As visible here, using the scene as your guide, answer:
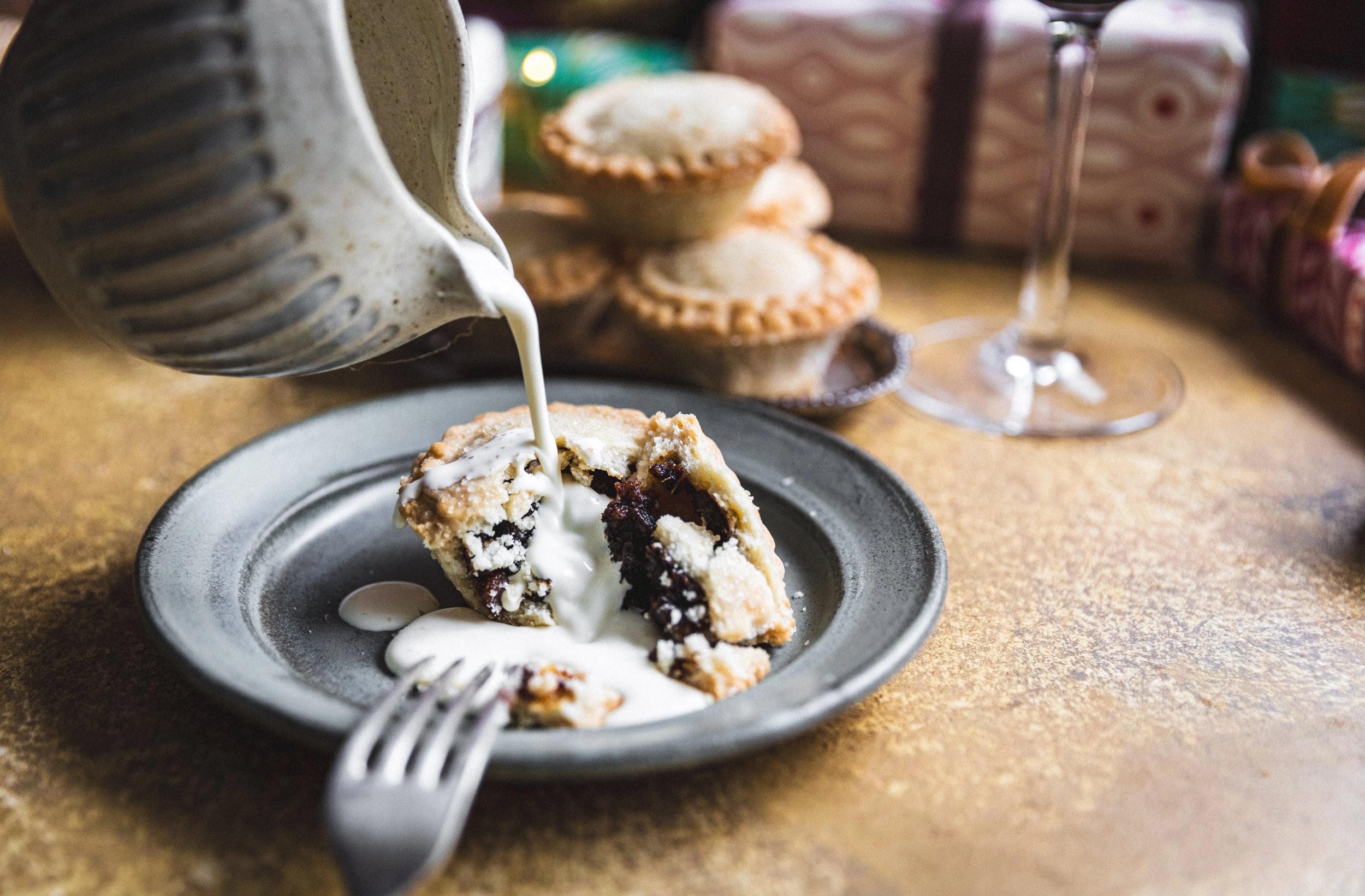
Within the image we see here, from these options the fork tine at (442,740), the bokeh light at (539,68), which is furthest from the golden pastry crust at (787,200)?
the fork tine at (442,740)

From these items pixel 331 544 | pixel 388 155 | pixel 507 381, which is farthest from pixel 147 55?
pixel 507 381

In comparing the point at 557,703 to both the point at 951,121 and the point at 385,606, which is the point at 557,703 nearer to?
the point at 385,606

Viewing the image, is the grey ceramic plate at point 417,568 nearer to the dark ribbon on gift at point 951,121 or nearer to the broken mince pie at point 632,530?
the broken mince pie at point 632,530

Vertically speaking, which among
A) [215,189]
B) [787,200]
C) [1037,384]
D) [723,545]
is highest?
[215,189]

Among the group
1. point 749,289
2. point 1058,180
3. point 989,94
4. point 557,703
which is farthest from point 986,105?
point 557,703

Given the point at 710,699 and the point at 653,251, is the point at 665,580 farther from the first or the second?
the point at 653,251

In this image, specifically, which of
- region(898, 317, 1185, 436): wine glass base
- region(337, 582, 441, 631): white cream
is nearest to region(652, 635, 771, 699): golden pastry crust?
region(337, 582, 441, 631): white cream
